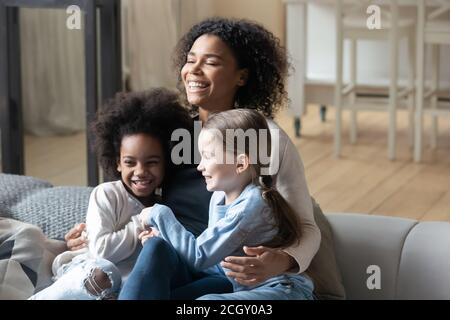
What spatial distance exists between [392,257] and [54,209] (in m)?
0.78

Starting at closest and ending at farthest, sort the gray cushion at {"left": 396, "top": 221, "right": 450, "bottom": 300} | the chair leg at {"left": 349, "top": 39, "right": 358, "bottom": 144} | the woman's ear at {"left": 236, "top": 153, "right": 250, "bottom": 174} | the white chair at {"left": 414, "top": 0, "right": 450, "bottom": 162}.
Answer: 1. the woman's ear at {"left": 236, "top": 153, "right": 250, "bottom": 174}
2. the gray cushion at {"left": 396, "top": 221, "right": 450, "bottom": 300}
3. the white chair at {"left": 414, "top": 0, "right": 450, "bottom": 162}
4. the chair leg at {"left": 349, "top": 39, "right": 358, "bottom": 144}

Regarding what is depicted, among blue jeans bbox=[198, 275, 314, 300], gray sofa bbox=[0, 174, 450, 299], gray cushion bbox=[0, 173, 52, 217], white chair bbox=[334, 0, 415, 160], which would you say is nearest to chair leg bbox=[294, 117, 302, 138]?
white chair bbox=[334, 0, 415, 160]

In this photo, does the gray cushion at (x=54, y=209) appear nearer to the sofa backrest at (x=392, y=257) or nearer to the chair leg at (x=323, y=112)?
the sofa backrest at (x=392, y=257)

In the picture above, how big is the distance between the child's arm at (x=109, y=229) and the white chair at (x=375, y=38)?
233 cm

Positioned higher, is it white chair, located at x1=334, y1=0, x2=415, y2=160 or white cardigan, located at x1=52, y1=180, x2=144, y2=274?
white chair, located at x1=334, y1=0, x2=415, y2=160

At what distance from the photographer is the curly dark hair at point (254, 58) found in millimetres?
2027

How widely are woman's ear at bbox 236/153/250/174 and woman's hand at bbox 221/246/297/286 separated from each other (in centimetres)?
15

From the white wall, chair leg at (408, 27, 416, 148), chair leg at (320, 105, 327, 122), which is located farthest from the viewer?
chair leg at (320, 105, 327, 122)

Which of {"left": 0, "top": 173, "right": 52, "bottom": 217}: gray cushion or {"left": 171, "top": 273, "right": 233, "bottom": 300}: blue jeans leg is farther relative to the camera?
{"left": 0, "top": 173, "right": 52, "bottom": 217}: gray cushion

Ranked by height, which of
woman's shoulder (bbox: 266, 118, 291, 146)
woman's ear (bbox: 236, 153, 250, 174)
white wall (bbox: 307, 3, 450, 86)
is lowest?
woman's ear (bbox: 236, 153, 250, 174)

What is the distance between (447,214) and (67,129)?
1.91 m

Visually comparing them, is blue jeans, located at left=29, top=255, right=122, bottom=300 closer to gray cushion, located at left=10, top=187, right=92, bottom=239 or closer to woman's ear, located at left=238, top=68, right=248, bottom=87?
gray cushion, located at left=10, top=187, right=92, bottom=239

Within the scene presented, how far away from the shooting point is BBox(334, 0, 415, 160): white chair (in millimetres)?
4070

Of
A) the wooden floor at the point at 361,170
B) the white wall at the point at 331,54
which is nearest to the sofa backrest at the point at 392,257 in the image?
the wooden floor at the point at 361,170
